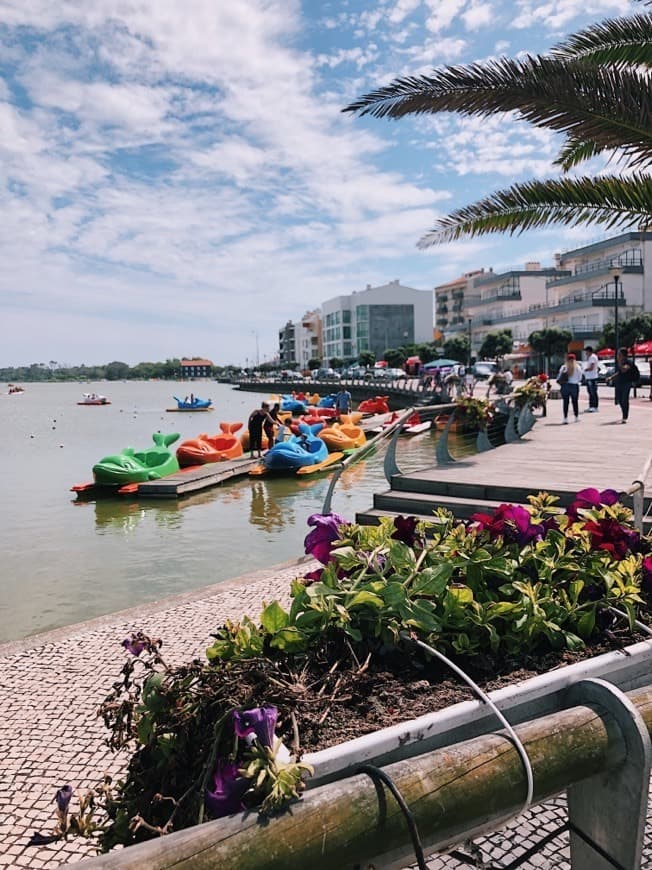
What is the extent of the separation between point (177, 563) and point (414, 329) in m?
100

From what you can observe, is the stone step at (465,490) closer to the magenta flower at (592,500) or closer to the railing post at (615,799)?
the magenta flower at (592,500)

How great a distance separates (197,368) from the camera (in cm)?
18488

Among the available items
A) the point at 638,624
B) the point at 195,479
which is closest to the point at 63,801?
the point at 638,624

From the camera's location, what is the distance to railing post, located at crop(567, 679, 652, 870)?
5.60ft

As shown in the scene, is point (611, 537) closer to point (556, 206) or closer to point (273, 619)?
point (273, 619)

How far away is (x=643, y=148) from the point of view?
23.0 ft

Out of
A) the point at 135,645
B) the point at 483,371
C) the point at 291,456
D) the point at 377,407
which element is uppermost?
the point at 483,371

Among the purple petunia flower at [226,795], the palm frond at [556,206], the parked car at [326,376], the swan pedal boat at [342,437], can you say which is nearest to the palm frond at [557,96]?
the palm frond at [556,206]

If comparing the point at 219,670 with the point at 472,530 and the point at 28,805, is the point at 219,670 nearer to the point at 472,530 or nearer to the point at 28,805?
the point at 472,530

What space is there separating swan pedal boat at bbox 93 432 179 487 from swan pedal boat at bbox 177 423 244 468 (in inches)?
33.5

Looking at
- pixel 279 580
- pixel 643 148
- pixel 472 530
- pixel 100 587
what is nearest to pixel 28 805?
pixel 472 530

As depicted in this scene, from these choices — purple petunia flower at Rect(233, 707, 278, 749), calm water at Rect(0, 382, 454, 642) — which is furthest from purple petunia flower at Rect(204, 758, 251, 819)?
calm water at Rect(0, 382, 454, 642)

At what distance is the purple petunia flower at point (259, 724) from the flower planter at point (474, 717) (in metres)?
0.13

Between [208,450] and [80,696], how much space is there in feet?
49.7
